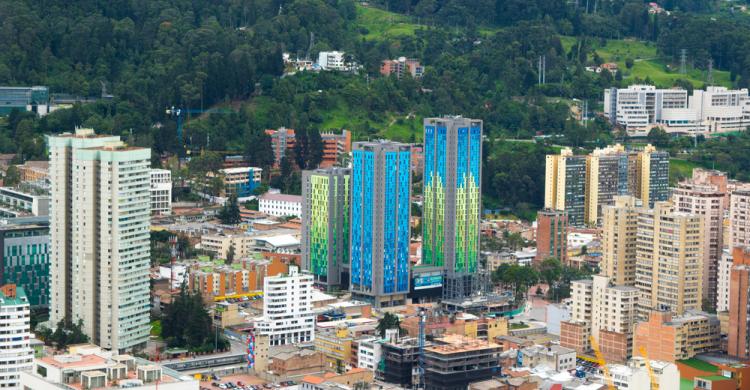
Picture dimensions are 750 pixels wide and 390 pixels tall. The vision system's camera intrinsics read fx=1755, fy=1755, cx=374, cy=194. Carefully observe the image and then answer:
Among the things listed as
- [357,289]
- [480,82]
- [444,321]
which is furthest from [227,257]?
[480,82]

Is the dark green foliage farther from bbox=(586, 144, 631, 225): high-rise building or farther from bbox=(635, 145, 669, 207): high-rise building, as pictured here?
bbox=(635, 145, 669, 207): high-rise building

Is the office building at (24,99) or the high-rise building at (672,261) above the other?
Result: the office building at (24,99)

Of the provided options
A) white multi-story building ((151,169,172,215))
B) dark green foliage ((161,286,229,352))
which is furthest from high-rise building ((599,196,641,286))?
white multi-story building ((151,169,172,215))

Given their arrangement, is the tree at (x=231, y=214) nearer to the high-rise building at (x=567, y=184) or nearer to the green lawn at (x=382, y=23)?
the high-rise building at (x=567, y=184)

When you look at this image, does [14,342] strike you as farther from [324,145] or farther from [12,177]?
[324,145]

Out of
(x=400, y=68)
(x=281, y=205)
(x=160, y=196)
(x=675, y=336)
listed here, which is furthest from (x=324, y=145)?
(x=675, y=336)

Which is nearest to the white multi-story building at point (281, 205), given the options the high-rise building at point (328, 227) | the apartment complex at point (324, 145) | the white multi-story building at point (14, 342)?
the apartment complex at point (324, 145)
